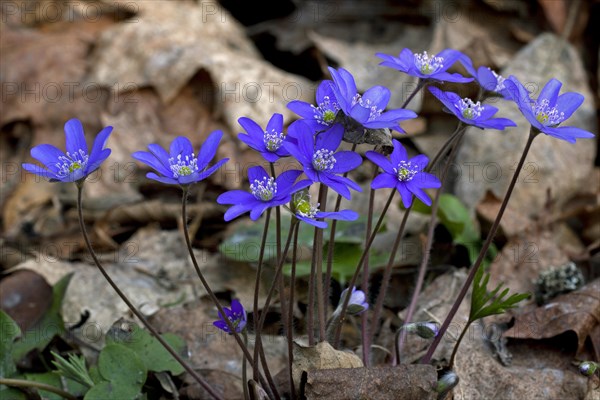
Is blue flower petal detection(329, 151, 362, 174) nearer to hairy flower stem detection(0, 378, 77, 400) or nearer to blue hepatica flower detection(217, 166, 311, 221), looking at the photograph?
blue hepatica flower detection(217, 166, 311, 221)

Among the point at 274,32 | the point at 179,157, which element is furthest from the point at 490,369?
the point at 274,32

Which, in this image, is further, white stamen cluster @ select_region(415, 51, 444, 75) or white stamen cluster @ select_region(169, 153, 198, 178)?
white stamen cluster @ select_region(415, 51, 444, 75)

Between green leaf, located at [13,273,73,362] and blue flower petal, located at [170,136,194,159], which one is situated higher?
blue flower petal, located at [170,136,194,159]

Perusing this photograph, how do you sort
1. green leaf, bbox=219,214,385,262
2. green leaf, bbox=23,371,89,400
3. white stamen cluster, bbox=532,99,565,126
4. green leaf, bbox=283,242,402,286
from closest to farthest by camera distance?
white stamen cluster, bbox=532,99,565,126
green leaf, bbox=23,371,89,400
green leaf, bbox=283,242,402,286
green leaf, bbox=219,214,385,262

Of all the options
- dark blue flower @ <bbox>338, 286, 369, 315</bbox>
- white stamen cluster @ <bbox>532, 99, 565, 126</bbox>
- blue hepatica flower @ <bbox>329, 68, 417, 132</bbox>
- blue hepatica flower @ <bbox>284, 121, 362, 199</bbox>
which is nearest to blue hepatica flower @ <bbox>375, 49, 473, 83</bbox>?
blue hepatica flower @ <bbox>329, 68, 417, 132</bbox>

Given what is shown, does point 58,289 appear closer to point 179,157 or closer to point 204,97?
point 179,157

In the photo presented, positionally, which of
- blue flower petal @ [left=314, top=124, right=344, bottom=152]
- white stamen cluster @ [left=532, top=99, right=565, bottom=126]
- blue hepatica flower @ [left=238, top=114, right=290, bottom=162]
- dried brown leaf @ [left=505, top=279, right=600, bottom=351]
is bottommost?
dried brown leaf @ [left=505, top=279, right=600, bottom=351]
